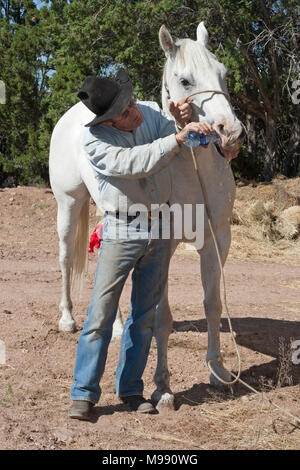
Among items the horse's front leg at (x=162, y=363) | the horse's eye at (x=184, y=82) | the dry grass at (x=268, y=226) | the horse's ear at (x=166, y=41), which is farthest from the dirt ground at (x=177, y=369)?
the horse's ear at (x=166, y=41)

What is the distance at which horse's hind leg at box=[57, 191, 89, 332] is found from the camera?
5.27 metres

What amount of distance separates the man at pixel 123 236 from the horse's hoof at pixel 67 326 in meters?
1.82

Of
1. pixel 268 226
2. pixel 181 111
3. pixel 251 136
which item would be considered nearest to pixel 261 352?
pixel 181 111

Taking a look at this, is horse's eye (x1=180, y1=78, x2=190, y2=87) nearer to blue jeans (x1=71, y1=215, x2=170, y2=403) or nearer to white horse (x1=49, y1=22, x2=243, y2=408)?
white horse (x1=49, y1=22, x2=243, y2=408)

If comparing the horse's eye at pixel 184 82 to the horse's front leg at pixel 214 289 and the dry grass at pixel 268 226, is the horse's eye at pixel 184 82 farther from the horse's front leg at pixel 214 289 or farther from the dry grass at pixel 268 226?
the dry grass at pixel 268 226

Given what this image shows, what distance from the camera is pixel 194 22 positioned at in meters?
11.9

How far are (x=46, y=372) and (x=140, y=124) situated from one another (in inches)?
79.2

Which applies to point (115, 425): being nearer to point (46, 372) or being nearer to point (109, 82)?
point (46, 372)

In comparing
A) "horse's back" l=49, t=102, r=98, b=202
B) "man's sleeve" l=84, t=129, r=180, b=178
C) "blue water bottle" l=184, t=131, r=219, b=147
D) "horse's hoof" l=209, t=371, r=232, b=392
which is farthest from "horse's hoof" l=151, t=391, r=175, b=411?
"horse's back" l=49, t=102, r=98, b=202
